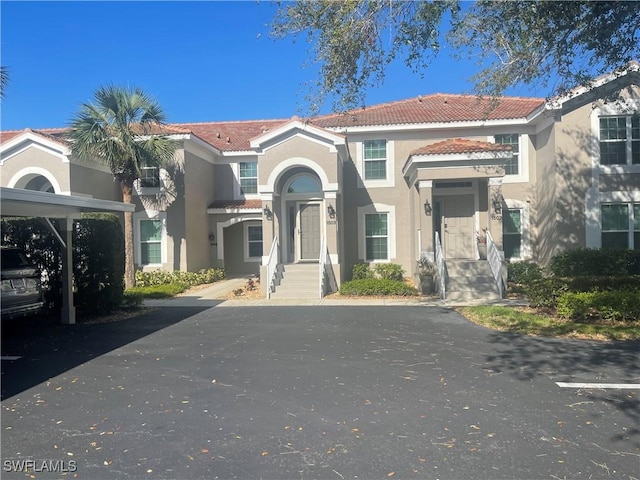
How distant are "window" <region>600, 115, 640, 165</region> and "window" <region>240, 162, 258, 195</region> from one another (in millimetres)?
13334

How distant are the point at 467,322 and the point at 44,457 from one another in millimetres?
8079

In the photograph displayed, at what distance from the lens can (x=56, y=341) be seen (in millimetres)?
8555

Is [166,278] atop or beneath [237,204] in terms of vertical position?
beneath

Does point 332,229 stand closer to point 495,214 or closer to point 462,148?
point 462,148

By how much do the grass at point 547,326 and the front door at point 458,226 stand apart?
606 cm

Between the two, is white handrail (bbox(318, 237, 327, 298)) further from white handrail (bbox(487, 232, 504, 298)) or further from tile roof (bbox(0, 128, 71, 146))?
tile roof (bbox(0, 128, 71, 146))

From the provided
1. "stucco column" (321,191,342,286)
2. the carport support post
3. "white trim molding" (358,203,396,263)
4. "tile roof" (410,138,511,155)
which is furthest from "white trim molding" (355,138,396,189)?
the carport support post

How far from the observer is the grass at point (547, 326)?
27.4ft

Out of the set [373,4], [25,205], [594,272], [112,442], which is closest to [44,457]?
[112,442]

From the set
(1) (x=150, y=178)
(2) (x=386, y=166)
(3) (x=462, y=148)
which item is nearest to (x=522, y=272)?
(3) (x=462, y=148)

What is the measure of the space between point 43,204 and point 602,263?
→ 1421 cm

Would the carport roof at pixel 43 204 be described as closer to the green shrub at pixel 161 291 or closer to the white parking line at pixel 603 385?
the green shrub at pixel 161 291

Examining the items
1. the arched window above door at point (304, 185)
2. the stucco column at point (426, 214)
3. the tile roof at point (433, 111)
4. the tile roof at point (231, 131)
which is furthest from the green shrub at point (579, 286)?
the tile roof at point (231, 131)

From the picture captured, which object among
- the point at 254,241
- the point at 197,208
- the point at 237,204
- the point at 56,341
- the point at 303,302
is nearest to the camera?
the point at 56,341
